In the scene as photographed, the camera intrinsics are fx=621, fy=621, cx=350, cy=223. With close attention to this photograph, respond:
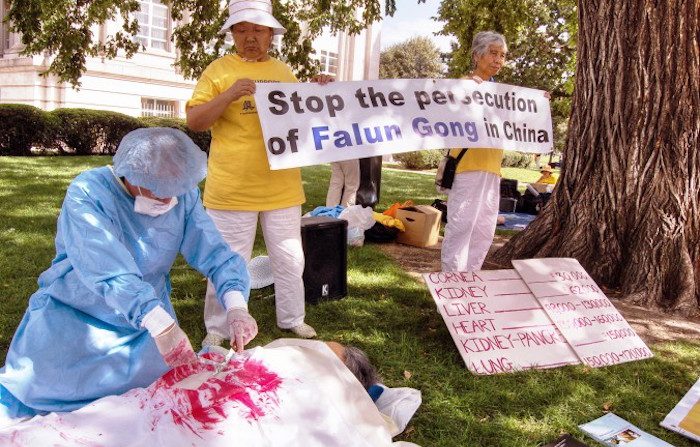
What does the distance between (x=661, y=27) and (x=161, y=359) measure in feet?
15.4

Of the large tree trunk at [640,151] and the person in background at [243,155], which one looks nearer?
the person in background at [243,155]

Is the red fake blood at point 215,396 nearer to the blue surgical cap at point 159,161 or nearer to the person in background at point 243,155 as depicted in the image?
the blue surgical cap at point 159,161

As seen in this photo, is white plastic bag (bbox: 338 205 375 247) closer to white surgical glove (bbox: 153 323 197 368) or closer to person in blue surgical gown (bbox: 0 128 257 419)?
person in blue surgical gown (bbox: 0 128 257 419)

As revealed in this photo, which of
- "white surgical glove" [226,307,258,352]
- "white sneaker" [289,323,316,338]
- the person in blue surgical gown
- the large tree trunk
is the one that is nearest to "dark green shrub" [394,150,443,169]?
the large tree trunk

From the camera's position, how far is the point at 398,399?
3.17 m

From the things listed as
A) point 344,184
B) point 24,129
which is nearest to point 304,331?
point 344,184

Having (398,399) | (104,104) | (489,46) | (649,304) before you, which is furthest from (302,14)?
(104,104)

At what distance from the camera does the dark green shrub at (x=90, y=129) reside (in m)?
15.0

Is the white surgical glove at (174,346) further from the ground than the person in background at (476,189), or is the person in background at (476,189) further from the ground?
the person in background at (476,189)

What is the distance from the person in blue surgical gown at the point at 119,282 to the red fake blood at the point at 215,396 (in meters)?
0.11

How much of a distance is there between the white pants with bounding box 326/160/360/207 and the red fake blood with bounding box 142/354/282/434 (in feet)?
19.0

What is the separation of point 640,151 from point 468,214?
178cm

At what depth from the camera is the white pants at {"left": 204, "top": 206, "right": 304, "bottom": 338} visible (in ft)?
12.4

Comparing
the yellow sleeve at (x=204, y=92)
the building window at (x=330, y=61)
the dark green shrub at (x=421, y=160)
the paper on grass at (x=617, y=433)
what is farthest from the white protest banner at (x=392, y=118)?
the building window at (x=330, y=61)
